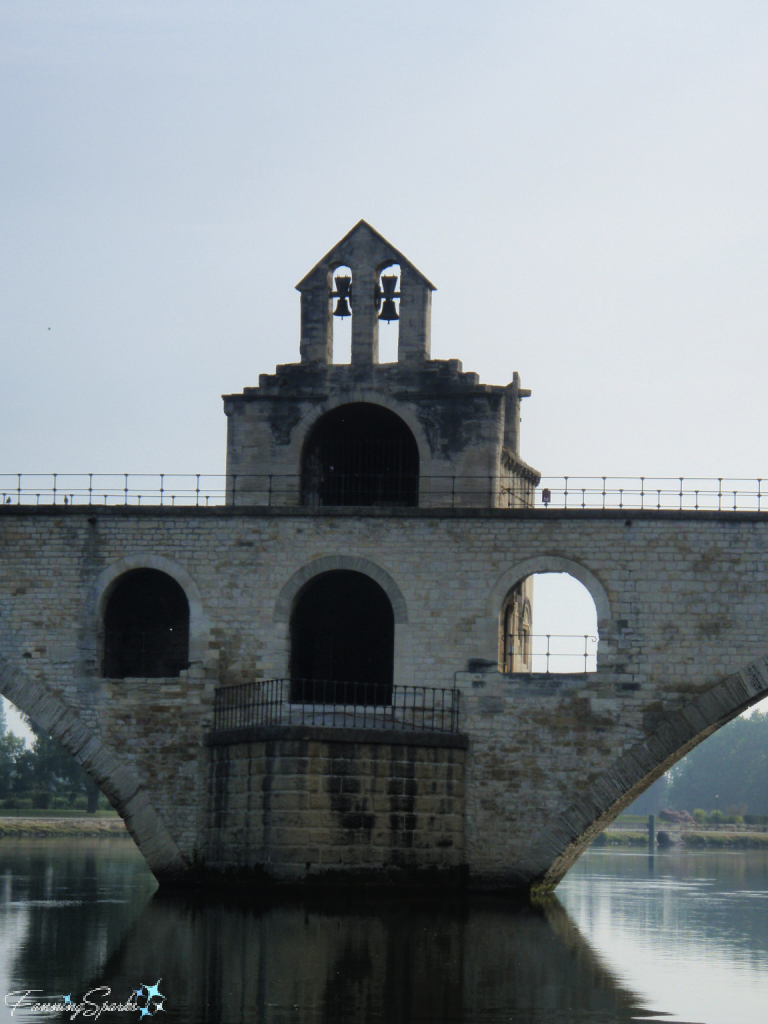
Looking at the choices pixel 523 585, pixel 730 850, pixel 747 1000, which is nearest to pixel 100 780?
pixel 523 585

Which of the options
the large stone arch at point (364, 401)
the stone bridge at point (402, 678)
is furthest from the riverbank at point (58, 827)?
the large stone arch at point (364, 401)

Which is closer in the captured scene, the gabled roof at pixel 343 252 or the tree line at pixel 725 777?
the gabled roof at pixel 343 252

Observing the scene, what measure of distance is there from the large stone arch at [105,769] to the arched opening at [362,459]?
249 inches

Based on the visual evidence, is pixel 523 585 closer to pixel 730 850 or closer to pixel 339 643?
pixel 339 643

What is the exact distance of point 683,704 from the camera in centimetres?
2598

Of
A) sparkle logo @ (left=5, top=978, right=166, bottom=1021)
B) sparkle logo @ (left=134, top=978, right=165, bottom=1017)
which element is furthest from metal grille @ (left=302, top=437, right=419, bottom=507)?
sparkle logo @ (left=5, top=978, right=166, bottom=1021)

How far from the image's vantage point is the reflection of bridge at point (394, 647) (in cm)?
2503

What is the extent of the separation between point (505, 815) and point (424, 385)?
8.10 m

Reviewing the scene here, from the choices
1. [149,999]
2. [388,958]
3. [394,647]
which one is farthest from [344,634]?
[149,999]

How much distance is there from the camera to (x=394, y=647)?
2766 cm

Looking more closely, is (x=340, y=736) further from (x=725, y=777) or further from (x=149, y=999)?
(x=725, y=777)

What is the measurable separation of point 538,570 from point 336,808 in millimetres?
5490

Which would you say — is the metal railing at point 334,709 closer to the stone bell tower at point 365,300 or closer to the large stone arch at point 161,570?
the large stone arch at point 161,570

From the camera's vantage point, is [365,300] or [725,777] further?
[725,777]
